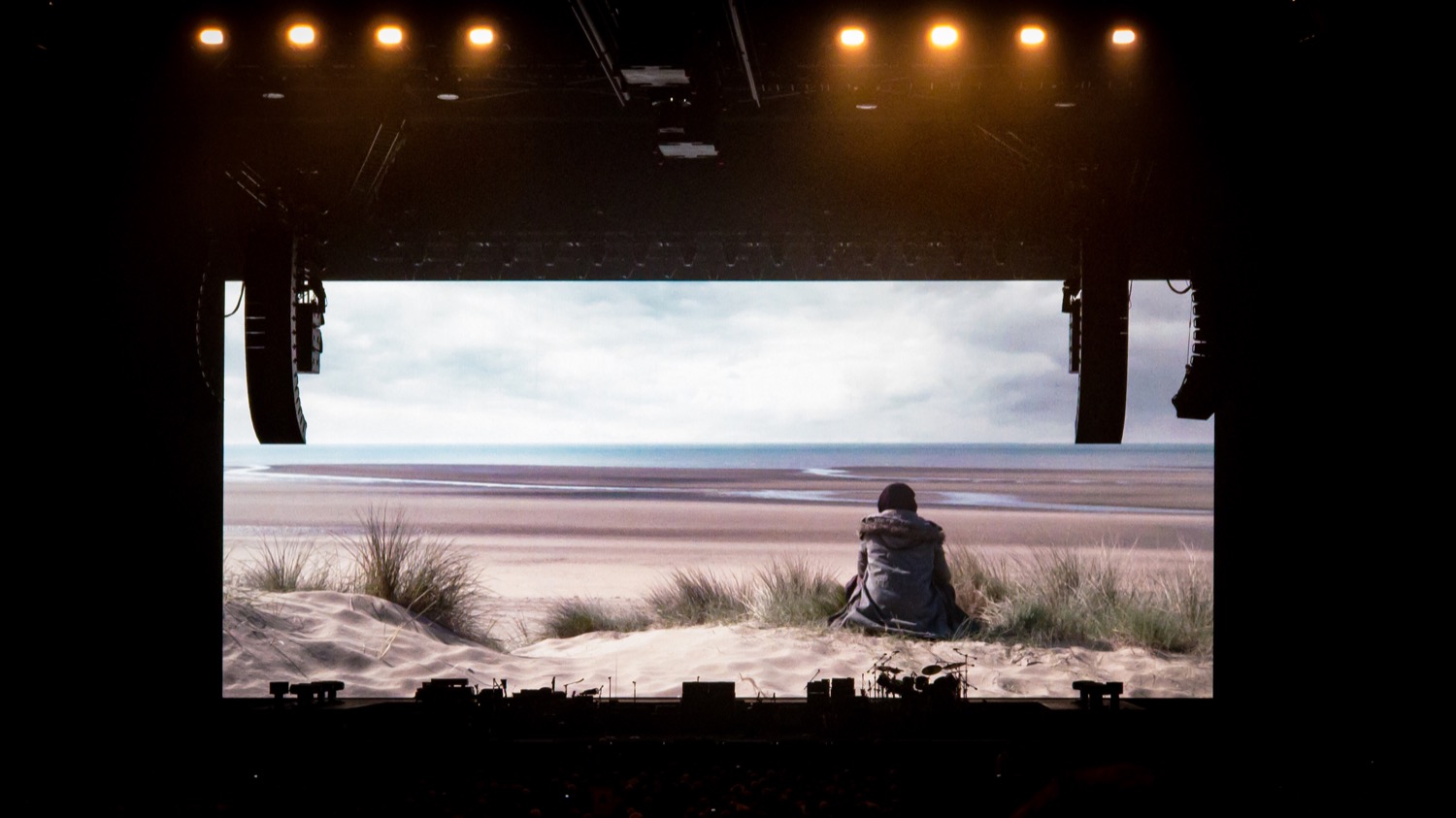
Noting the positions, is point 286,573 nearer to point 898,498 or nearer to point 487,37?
point 898,498

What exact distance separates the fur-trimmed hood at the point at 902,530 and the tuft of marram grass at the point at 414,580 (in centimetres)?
299

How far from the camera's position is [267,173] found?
459 centimetres

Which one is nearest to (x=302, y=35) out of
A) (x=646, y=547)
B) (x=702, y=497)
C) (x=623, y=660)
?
(x=623, y=660)

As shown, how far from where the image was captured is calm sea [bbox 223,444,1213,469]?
76.4ft

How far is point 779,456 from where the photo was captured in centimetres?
3098

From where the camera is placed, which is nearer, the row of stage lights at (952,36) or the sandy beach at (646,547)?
the row of stage lights at (952,36)

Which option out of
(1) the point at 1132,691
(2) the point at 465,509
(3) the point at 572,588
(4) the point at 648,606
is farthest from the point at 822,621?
(2) the point at 465,509

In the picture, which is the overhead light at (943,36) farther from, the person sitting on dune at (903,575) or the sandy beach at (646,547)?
the person sitting on dune at (903,575)

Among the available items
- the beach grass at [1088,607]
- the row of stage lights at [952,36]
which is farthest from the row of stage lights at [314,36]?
the beach grass at [1088,607]

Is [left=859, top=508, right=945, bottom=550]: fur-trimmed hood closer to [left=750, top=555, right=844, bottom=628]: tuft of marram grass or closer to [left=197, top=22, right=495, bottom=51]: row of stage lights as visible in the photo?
[left=750, top=555, right=844, bottom=628]: tuft of marram grass

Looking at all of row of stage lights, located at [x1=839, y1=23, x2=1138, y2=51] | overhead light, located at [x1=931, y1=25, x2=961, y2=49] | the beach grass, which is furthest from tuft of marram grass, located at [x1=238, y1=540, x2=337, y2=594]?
overhead light, located at [x1=931, y1=25, x2=961, y2=49]

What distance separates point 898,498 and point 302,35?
4.99 m

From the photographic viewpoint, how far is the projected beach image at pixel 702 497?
22.7 feet

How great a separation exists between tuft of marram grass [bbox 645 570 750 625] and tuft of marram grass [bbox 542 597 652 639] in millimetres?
189
